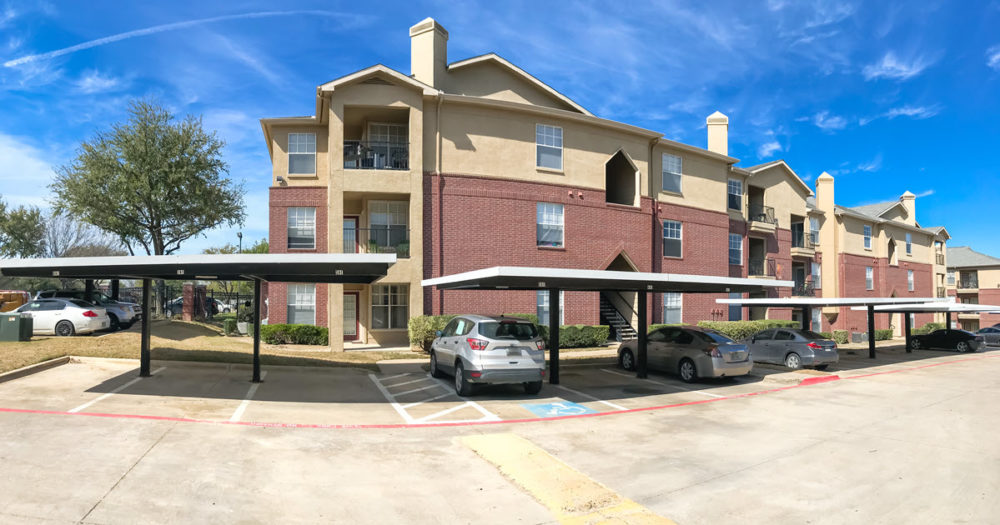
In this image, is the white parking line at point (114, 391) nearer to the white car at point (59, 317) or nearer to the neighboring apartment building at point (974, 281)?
the white car at point (59, 317)

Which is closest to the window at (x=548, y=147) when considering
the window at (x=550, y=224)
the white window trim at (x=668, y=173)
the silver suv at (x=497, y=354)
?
the window at (x=550, y=224)

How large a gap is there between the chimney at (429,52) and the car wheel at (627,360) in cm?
1317

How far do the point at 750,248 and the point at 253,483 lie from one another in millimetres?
34444

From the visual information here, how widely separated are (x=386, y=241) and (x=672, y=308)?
14493 millimetres

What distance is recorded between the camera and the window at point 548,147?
23688 mm

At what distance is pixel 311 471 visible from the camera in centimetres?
681

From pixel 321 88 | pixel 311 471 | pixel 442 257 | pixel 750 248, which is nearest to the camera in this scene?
pixel 311 471

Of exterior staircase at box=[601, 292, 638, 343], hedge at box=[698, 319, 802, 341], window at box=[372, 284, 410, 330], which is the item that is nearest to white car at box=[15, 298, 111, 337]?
window at box=[372, 284, 410, 330]

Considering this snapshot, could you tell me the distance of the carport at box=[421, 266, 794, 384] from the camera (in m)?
11.3

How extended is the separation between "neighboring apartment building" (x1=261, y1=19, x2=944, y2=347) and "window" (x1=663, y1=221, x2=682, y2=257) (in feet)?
0.28

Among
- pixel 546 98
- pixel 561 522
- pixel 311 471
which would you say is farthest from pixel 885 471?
pixel 546 98

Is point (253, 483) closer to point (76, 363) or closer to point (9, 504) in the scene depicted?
point (9, 504)

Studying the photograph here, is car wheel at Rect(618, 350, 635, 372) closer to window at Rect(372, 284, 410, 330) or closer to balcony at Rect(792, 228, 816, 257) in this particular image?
window at Rect(372, 284, 410, 330)

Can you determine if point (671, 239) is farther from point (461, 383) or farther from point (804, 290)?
point (461, 383)
